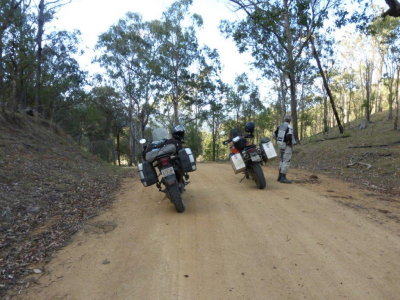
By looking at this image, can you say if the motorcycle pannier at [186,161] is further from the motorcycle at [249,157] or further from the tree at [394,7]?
the tree at [394,7]

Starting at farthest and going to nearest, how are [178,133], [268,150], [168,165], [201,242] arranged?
1. [268,150]
2. [178,133]
3. [168,165]
4. [201,242]

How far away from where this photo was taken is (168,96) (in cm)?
3406

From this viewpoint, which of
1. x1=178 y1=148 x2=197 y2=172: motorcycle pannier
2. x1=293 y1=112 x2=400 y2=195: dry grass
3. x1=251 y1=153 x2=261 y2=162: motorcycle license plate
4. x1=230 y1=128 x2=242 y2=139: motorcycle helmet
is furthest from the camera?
x1=293 y1=112 x2=400 y2=195: dry grass

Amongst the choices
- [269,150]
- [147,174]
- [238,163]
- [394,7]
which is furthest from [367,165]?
[147,174]

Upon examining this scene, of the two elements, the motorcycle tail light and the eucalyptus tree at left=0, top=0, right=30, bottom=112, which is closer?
the motorcycle tail light

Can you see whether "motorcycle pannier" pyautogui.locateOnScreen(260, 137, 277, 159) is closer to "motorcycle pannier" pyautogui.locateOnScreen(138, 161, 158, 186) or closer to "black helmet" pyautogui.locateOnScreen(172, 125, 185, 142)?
"black helmet" pyautogui.locateOnScreen(172, 125, 185, 142)

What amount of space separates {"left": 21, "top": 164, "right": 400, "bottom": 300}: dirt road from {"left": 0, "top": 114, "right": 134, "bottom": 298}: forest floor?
0.28m

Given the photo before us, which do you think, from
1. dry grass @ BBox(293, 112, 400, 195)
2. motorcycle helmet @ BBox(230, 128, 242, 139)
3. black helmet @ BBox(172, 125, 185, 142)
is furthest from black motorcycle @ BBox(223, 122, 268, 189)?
dry grass @ BBox(293, 112, 400, 195)

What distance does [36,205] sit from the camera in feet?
20.0

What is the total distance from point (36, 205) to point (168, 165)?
8.48ft

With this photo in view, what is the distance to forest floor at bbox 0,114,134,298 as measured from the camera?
13.0 ft

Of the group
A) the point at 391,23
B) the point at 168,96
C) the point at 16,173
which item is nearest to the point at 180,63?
the point at 168,96

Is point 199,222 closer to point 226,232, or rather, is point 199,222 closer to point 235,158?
point 226,232

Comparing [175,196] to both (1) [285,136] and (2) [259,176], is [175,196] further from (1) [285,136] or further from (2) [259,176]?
(1) [285,136]
